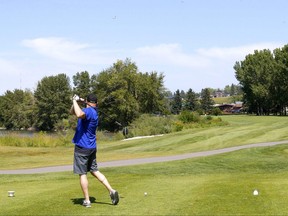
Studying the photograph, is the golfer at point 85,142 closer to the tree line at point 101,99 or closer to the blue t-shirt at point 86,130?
the blue t-shirt at point 86,130

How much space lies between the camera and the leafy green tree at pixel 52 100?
11881 centimetres

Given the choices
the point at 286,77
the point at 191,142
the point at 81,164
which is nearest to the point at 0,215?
the point at 81,164

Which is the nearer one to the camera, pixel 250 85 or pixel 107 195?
pixel 107 195

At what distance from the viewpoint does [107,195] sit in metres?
10.3

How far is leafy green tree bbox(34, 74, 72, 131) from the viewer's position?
118812 mm

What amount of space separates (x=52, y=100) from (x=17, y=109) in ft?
43.7

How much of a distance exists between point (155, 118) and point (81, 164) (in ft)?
142

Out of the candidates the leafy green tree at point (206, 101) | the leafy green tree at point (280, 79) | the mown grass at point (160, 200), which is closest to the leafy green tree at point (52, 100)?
the leafy green tree at point (206, 101)

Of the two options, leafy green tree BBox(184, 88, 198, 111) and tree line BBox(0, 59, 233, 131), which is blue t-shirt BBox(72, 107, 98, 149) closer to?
tree line BBox(0, 59, 233, 131)

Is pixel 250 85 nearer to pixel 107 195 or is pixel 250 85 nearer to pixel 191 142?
pixel 191 142

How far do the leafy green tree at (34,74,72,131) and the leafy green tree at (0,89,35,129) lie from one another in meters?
3.74

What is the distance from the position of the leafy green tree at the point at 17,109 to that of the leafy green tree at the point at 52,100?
3.74 metres

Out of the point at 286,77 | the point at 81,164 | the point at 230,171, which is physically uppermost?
the point at 286,77

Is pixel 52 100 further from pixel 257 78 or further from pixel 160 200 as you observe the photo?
pixel 160 200
